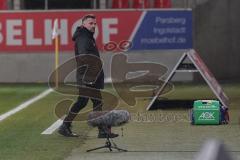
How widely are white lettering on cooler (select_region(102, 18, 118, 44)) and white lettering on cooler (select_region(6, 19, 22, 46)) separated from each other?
2.80m

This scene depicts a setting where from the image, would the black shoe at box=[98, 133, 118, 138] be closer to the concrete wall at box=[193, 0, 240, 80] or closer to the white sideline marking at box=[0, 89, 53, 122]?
the white sideline marking at box=[0, 89, 53, 122]

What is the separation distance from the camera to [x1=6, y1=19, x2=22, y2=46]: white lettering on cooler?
2128cm

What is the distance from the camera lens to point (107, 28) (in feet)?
69.2

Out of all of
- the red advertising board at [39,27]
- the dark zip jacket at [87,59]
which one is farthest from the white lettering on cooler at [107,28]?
the dark zip jacket at [87,59]

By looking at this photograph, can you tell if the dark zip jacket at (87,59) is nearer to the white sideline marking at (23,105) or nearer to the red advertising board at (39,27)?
the white sideline marking at (23,105)

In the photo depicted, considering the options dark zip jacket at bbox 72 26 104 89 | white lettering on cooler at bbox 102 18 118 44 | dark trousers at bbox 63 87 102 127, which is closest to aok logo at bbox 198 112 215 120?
dark trousers at bbox 63 87 102 127

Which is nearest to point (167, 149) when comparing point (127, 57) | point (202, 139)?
point (202, 139)

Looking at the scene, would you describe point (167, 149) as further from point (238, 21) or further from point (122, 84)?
point (238, 21)

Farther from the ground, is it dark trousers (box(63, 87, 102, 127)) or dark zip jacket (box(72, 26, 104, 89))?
dark zip jacket (box(72, 26, 104, 89))

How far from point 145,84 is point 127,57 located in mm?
1927

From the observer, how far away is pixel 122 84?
19.9 meters

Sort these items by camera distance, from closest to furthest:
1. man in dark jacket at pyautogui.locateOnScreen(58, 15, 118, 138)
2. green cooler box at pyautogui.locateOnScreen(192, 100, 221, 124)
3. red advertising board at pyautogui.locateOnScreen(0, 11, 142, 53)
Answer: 1. man in dark jacket at pyautogui.locateOnScreen(58, 15, 118, 138)
2. green cooler box at pyautogui.locateOnScreen(192, 100, 221, 124)
3. red advertising board at pyautogui.locateOnScreen(0, 11, 142, 53)

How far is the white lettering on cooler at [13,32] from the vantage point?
69.8ft

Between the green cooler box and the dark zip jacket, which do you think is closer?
the dark zip jacket
